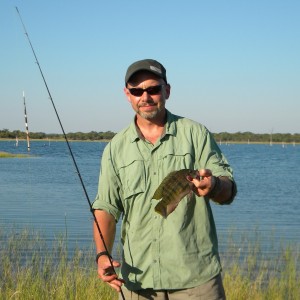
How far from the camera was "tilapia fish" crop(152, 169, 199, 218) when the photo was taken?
3.11 meters

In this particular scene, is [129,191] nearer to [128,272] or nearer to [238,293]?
[128,272]

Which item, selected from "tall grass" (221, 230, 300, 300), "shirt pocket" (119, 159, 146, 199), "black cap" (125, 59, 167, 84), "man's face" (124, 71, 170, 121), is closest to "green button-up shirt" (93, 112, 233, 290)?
"shirt pocket" (119, 159, 146, 199)

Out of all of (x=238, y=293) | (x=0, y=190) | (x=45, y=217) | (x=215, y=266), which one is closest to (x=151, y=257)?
(x=215, y=266)

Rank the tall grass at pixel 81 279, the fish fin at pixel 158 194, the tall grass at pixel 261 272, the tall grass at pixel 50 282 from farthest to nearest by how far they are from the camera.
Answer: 1. the tall grass at pixel 261 272
2. the tall grass at pixel 81 279
3. the tall grass at pixel 50 282
4. the fish fin at pixel 158 194

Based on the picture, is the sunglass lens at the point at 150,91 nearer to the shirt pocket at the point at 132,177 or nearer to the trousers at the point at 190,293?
the shirt pocket at the point at 132,177

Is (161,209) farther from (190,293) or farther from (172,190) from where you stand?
(190,293)

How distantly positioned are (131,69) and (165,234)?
109cm

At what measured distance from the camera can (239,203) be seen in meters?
21.9

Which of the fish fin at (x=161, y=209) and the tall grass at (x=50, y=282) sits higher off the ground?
the fish fin at (x=161, y=209)

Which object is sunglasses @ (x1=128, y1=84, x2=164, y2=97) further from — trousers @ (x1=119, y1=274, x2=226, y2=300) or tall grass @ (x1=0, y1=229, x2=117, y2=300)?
tall grass @ (x1=0, y1=229, x2=117, y2=300)

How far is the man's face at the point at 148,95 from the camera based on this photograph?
3584mm

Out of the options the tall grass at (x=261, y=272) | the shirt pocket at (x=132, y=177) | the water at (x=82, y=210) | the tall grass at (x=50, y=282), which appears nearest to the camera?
the shirt pocket at (x=132, y=177)

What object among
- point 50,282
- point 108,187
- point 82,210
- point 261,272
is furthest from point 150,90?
point 82,210

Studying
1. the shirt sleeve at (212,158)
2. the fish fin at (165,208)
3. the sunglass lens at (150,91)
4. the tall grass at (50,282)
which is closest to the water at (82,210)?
the tall grass at (50,282)
